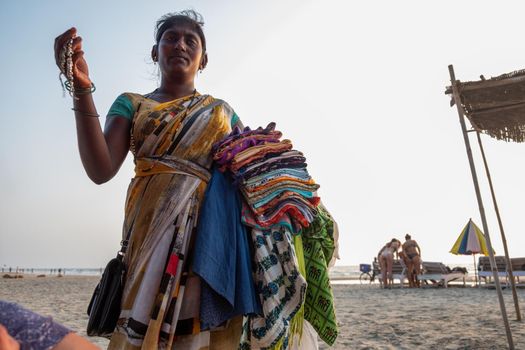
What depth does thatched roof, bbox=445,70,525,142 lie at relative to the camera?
466 cm

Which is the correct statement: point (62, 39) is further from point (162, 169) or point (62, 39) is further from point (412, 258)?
point (412, 258)

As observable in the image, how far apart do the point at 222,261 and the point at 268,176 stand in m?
0.44

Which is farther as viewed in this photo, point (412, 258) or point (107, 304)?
point (412, 258)

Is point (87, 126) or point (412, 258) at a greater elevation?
point (87, 126)

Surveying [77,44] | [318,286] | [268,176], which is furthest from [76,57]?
[318,286]

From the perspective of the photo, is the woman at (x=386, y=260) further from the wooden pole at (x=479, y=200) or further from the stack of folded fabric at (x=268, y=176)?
the stack of folded fabric at (x=268, y=176)

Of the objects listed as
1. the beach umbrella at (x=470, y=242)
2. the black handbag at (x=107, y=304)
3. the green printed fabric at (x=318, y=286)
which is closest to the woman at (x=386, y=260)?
the beach umbrella at (x=470, y=242)

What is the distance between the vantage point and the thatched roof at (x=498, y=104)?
4.66 m

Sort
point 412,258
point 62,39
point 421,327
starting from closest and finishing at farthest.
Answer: point 62,39 → point 421,327 → point 412,258

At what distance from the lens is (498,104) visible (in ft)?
16.0

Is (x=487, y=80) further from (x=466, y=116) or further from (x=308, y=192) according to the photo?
(x=308, y=192)

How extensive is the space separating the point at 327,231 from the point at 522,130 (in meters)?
4.42

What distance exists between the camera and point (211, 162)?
5.75 ft

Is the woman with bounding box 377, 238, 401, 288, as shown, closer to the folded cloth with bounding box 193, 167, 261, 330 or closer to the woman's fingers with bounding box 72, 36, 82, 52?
the folded cloth with bounding box 193, 167, 261, 330
